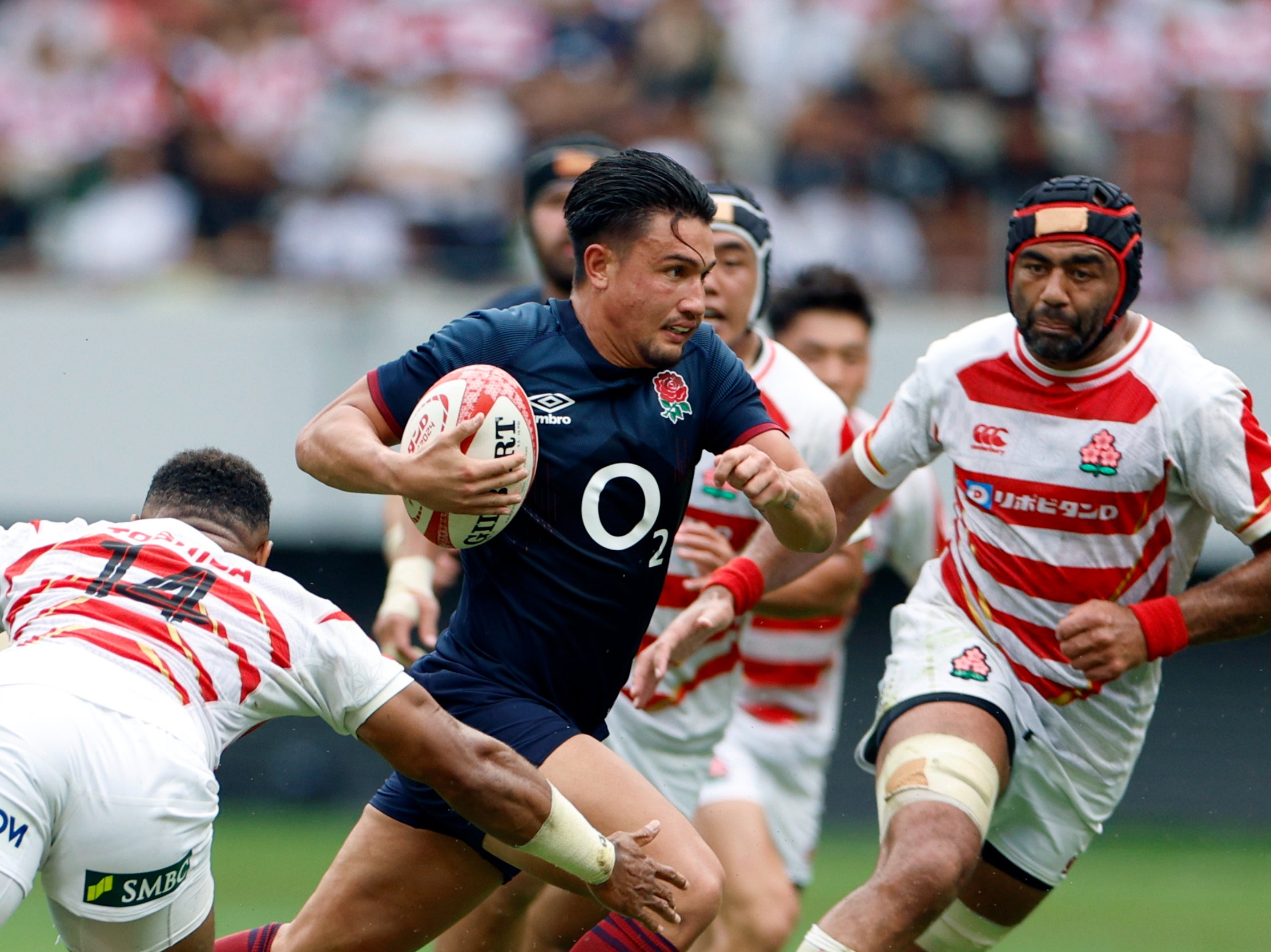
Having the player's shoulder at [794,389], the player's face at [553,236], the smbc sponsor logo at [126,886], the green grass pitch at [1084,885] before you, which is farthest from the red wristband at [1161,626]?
the green grass pitch at [1084,885]

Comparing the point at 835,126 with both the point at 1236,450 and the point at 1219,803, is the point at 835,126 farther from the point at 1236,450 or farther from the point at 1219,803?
the point at 1236,450

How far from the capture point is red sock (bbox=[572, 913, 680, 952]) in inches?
186

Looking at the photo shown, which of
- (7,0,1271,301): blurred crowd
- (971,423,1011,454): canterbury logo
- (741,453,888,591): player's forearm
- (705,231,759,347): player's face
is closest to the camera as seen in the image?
(971,423,1011,454): canterbury logo

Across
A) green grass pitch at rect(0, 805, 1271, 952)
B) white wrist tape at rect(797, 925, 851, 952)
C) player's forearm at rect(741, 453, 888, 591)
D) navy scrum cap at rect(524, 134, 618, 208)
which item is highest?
navy scrum cap at rect(524, 134, 618, 208)

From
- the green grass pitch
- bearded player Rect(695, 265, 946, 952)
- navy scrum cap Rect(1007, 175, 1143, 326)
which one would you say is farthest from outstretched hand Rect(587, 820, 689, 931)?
the green grass pitch

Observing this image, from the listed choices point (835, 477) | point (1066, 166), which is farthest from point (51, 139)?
point (835, 477)

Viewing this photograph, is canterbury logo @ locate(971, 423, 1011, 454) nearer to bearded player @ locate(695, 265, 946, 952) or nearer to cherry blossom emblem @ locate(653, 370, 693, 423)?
cherry blossom emblem @ locate(653, 370, 693, 423)

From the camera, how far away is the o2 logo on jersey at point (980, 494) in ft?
18.4

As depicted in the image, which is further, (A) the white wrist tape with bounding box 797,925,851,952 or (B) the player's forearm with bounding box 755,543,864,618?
(B) the player's forearm with bounding box 755,543,864,618

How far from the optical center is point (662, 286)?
16.0ft

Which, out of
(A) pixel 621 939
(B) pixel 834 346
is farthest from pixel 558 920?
(B) pixel 834 346

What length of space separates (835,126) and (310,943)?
8.45 meters

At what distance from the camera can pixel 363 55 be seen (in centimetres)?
1307

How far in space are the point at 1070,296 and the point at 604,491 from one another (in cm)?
161
